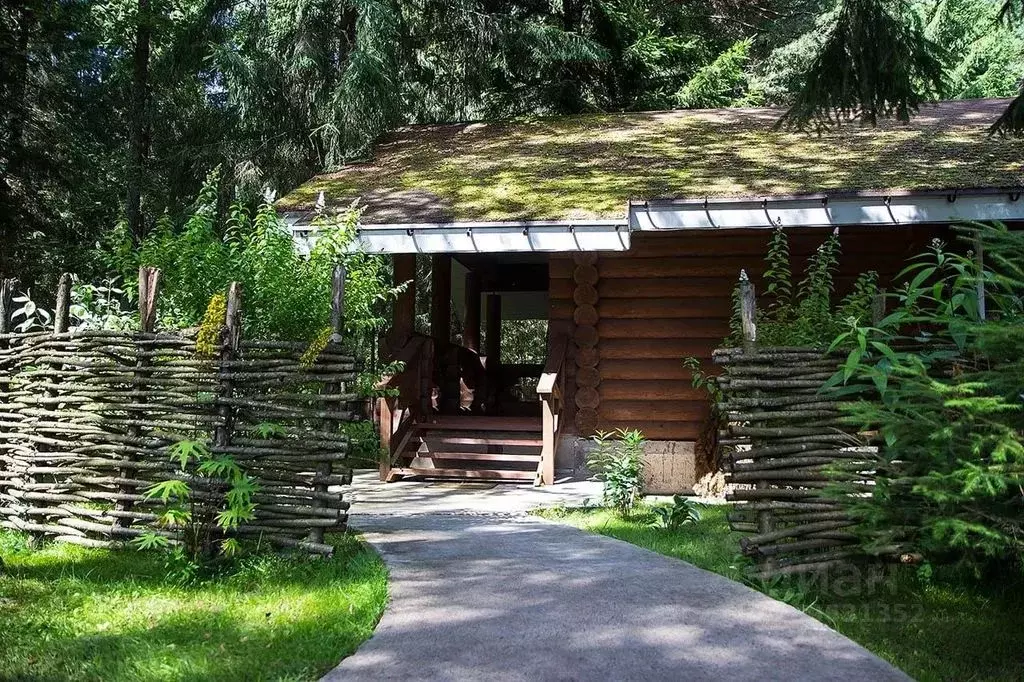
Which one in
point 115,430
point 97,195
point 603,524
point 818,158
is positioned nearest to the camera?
point 115,430

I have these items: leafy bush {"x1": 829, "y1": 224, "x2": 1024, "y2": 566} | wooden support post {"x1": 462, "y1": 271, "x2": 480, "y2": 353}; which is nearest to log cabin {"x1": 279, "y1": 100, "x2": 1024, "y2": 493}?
wooden support post {"x1": 462, "y1": 271, "x2": 480, "y2": 353}

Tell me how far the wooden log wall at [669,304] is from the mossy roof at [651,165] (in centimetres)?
88

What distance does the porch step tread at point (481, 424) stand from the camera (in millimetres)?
10215

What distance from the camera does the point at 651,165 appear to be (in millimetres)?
9961

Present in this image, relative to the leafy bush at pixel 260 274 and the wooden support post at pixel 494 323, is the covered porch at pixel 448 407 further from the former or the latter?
the wooden support post at pixel 494 323

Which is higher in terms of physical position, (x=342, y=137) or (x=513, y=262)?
(x=342, y=137)

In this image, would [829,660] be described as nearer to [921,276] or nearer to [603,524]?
[921,276]

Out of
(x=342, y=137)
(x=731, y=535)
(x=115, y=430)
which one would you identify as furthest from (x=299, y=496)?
(x=342, y=137)

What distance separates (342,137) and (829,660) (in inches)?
460

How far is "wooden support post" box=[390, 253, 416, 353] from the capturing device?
10.3 meters

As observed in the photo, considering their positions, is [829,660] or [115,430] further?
[115,430]

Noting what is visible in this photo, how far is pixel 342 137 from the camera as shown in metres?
13.7

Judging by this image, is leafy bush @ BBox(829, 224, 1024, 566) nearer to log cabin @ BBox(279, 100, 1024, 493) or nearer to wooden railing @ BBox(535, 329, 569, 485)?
log cabin @ BBox(279, 100, 1024, 493)

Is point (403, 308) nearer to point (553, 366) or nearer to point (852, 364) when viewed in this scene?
point (553, 366)
